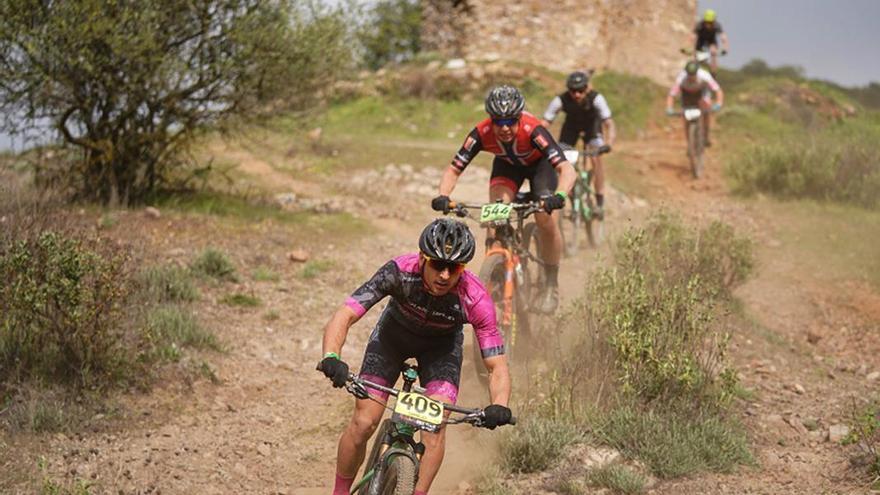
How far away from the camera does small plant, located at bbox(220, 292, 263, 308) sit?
10008 mm

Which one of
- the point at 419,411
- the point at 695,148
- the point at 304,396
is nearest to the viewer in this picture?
the point at 419,411

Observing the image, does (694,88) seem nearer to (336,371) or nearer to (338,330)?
(338,330)

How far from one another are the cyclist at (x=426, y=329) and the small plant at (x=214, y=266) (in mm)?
5445

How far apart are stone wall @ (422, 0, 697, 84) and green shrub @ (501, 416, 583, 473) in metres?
18.8

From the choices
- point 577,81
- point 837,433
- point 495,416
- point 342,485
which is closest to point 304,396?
point 342,485

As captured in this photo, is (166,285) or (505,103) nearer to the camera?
(505,103)

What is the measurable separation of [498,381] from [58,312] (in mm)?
3878

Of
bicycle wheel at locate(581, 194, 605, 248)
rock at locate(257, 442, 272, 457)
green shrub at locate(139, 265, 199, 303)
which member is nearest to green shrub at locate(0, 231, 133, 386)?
rock at locate(257, 442, 272, 457)

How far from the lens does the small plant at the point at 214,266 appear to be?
10.6 meters

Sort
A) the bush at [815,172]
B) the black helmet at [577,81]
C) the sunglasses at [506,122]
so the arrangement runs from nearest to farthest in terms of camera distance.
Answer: the sunglasses at [506,122]
the black helmet at [577,81]
the bush at [815,172]

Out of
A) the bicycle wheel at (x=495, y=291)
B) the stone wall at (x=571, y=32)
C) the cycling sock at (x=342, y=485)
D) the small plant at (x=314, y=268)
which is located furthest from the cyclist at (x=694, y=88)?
the cycling sock at (x=342, y=485)

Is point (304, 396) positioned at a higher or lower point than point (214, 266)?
lower

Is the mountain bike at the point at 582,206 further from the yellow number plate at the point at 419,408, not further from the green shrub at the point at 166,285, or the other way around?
the yellow number plate at the point at 419,408

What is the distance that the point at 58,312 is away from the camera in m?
7.22
